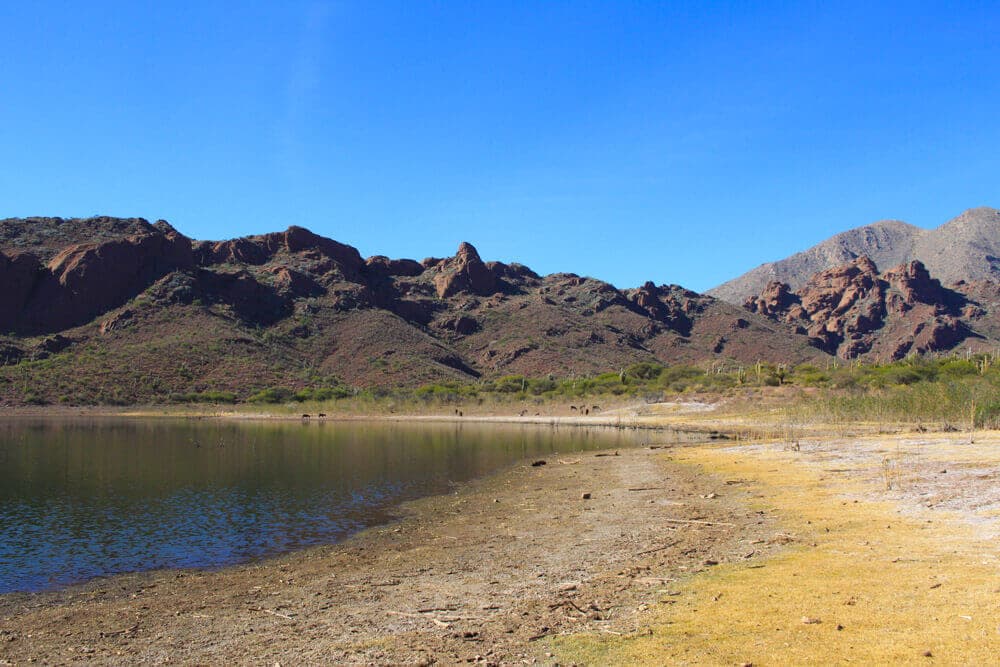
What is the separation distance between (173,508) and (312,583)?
431 inches

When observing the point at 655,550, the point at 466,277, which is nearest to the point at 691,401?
the point at 655,550

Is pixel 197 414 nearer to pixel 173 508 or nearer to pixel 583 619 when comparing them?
pixel 173 508

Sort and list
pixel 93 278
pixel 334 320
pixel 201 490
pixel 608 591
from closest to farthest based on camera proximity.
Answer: pixel 608 591, pixel 201 490, pixel 93 278, pixel 334 320

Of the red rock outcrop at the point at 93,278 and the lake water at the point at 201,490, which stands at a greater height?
the red rock outcrop at the point at 93,278

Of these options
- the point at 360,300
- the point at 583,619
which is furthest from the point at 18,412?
the point at 583,619

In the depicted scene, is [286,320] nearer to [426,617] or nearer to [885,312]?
[426,617]

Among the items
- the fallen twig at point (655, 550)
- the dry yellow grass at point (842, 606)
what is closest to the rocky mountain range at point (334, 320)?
the fallen twig at point (655, 550)

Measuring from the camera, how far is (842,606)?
770cm

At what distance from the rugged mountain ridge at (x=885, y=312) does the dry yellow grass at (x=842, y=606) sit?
156 meters

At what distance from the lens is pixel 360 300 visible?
127625mm

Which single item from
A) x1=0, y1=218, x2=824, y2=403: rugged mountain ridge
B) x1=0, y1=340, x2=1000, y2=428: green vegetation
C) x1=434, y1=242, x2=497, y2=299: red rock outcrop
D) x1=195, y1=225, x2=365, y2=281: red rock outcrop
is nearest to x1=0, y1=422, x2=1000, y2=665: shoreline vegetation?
x1=0, y1=340, x2=1000, y2=428: green vegetation

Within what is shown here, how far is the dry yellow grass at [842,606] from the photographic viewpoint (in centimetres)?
639

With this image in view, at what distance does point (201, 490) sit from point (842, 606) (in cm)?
2142

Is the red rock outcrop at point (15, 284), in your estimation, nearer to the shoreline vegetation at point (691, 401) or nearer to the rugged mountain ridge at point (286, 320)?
the rugged mountain ridge at point (286, 320)
